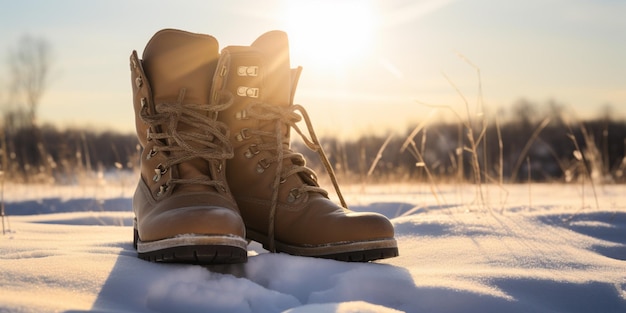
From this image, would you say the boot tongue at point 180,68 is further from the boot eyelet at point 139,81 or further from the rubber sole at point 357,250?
the rubber sole at point 357,250

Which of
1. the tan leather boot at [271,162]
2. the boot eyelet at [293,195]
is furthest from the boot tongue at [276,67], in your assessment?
the boot eyelet at [293,195]

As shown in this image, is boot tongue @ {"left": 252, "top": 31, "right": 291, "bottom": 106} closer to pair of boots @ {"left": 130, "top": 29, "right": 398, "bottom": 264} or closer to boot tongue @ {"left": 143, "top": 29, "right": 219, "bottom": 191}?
pair of boots @ {"left": 130, "top": 29, "right": 398, "bottom": 264}

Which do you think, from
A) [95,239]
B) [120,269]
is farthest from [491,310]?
[95,239]

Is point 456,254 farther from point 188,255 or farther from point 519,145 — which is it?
point 519,145

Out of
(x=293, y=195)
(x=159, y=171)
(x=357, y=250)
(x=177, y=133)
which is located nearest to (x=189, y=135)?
(x=177, y=133)

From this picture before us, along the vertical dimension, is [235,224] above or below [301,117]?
below

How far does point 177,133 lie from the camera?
1958 mm

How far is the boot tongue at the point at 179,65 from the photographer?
6.62ft

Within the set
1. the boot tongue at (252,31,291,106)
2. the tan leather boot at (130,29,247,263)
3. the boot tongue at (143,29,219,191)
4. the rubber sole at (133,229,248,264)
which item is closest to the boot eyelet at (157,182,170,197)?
the tan leather boot at (130,29,247,263)

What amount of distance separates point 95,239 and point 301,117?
2.99ft

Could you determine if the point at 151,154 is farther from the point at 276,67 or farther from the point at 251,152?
the point at 276,67

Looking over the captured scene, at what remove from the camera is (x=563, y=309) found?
152 centimetres

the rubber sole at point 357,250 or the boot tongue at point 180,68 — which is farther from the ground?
the boot tongue at point 180,68

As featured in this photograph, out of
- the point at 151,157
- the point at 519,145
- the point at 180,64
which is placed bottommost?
the point at 519,145
